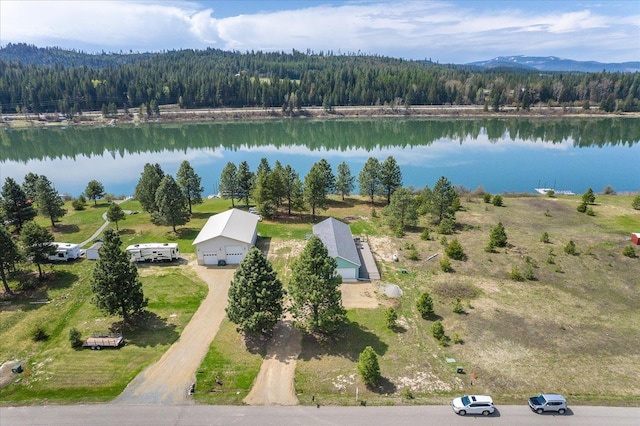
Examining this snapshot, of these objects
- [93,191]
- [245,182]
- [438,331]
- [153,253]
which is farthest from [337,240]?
[93,191]

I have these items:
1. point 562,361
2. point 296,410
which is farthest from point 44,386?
point 562,361

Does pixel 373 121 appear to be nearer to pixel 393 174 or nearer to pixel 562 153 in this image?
pixel 562 153

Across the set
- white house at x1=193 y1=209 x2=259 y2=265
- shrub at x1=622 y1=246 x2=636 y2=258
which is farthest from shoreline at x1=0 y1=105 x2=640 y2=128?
shrub at x1=622 y1=246 x2=636 y2=258

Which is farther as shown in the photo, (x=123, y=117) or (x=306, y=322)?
(x=123, y=117)

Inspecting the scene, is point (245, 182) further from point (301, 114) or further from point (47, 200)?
point (301, 114)

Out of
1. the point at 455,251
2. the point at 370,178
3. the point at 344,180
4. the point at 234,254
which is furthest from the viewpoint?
→ the point at 344,180

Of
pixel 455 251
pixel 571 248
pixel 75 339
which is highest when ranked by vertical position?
pixel 571 248
